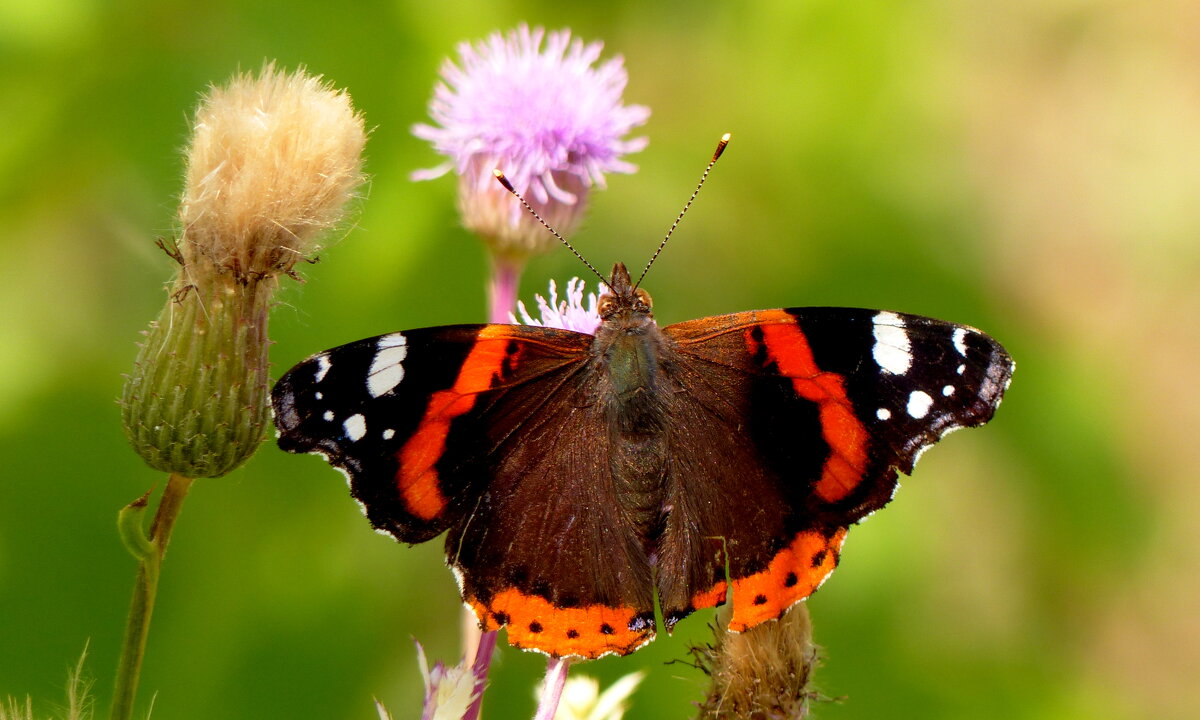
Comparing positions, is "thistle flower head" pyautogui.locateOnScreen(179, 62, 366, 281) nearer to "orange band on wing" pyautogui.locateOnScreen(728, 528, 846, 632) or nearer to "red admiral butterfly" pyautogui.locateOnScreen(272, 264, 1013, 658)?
"red admiral butterfly" pyautogui.locateOnScreen(272, 264, 1013, 658)

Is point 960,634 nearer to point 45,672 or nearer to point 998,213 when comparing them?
point 998,213

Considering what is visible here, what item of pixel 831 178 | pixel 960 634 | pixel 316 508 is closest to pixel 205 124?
pixel 316 508

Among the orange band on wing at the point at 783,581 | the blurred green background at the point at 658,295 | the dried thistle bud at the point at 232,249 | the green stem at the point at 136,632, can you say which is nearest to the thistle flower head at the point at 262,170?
the dried thistle bud at the point at 232,249

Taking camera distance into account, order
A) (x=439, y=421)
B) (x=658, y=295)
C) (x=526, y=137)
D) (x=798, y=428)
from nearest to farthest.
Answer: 1. (x=439, y=421)
2. (x=798, y=428)
3. (x=526, y=137)
4. (x=658, y=295)

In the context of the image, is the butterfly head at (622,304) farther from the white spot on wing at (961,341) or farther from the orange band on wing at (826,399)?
the white spot on wing at (961,341)

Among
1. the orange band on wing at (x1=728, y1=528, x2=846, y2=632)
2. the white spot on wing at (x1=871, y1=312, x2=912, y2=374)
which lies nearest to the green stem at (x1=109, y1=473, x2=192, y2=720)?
the orange band on wing at (x1=728, y1=528, x2=846, y2=632)

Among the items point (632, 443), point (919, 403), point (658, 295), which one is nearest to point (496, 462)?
point (632, 443)

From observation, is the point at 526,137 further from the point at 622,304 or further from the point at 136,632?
the point at 136,632
